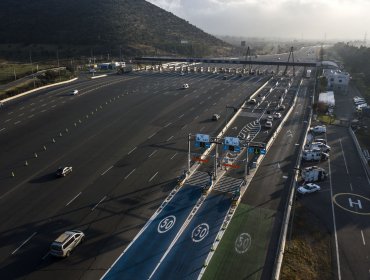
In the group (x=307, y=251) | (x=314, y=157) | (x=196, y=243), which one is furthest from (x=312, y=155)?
(x=196, y=243)

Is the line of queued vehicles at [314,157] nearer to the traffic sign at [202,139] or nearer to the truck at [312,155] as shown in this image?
the truck at [312,155]

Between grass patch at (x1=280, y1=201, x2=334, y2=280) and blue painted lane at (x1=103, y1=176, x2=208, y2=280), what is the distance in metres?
11.7

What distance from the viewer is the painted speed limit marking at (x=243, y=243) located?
109ft

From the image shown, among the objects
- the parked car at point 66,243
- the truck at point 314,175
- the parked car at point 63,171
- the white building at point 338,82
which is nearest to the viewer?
the parked car at point 66,243

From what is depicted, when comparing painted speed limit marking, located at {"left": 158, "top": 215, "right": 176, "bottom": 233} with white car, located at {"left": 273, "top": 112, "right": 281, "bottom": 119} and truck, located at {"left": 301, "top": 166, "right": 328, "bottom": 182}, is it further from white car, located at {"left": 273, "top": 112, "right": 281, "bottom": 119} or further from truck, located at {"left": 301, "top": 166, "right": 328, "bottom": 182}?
white car, located at {"left": 273, "top": 112, "right": 281, "bottom": 119}

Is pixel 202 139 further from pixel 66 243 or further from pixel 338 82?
pixel 338 82

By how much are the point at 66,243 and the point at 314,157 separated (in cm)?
4123

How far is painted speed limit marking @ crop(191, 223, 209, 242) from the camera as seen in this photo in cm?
3509

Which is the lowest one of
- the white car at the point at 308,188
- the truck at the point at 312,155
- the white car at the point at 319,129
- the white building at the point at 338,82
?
the white car at the point at 308,188

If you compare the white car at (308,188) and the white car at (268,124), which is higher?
the white car at (268,124)

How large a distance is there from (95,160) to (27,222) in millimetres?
17664

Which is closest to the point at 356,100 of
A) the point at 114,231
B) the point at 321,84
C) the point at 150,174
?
the point at 321,84

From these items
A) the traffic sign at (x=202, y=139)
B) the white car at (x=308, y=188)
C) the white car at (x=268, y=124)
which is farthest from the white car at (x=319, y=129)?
the traffic sign at (x=202, y=139)

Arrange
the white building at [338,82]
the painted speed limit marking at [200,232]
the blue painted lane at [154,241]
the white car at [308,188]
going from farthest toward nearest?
the white building at [338,82], the white car at [308,188], the painted speed limit marking at [200,232], the blue painted lane at [154,241]
